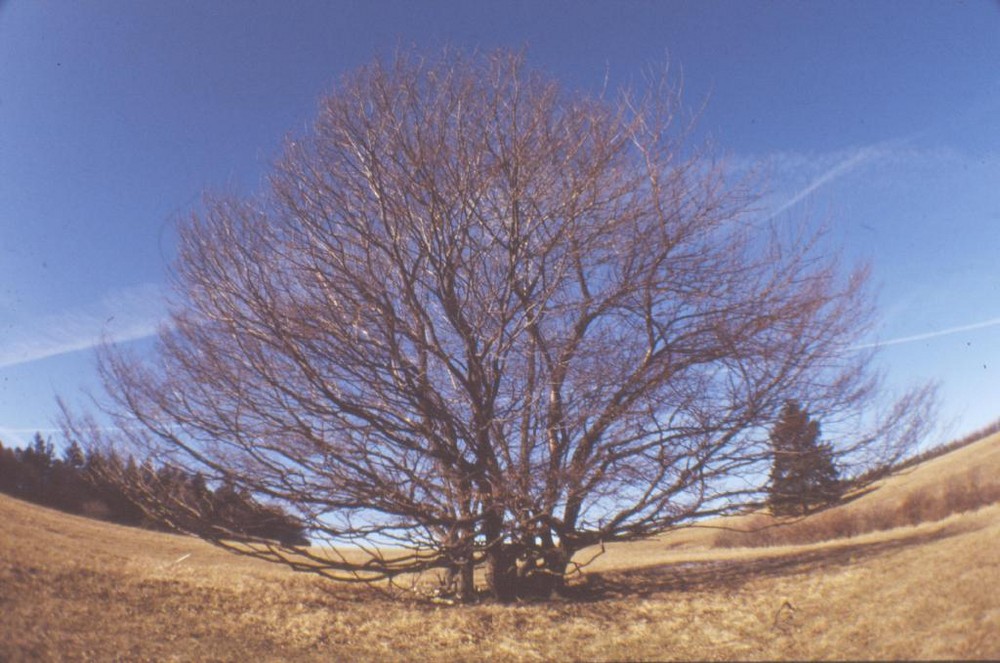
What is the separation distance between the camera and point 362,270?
730cm

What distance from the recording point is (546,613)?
6.98 m

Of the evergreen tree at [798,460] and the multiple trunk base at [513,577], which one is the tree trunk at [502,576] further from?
the evergreen tree at [798,460]

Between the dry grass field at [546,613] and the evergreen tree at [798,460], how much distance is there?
102 centimetres

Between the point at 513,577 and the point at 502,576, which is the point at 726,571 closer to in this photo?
the point at 513,577

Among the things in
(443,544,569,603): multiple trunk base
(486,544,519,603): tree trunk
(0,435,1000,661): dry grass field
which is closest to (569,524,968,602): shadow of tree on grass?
(0,435,1000,661): dry grass field

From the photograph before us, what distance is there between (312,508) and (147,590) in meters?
2.47

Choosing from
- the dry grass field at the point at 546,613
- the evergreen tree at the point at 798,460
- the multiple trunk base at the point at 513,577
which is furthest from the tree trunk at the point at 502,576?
the evergreen tree at the point at 798,460

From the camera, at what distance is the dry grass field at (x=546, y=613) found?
4.79 m

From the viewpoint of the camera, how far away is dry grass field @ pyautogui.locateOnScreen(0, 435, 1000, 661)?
4.79 metres

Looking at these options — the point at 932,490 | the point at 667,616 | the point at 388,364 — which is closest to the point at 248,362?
the point at 388,364

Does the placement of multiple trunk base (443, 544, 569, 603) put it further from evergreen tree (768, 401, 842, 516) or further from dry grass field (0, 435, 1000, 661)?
evergreen tree (768, 401, 842, 516)

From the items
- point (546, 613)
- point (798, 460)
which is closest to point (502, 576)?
point (546, 613)

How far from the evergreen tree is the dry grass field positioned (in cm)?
102

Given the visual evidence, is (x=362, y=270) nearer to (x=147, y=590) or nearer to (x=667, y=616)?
(x=147, y=590)
